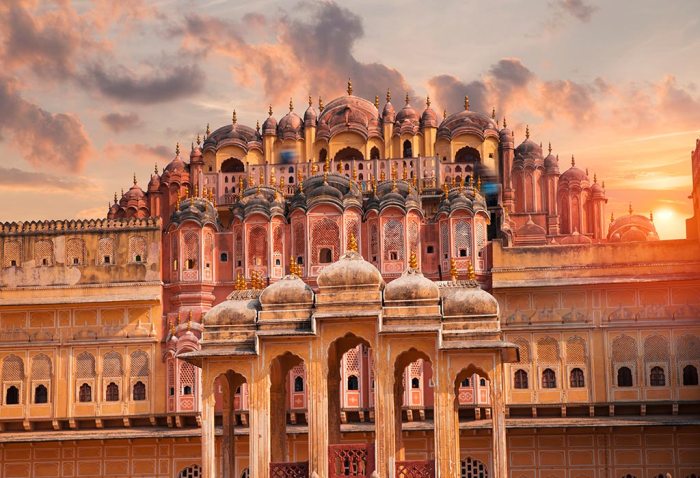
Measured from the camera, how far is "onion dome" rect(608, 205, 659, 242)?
4156 cm

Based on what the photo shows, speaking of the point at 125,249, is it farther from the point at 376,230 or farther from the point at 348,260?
the point at 348,260

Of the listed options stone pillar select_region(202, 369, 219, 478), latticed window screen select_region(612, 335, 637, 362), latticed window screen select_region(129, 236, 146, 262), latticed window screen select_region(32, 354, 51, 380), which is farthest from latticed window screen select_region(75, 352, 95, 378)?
latticed window screen select_region(612, 335, 637, 362)

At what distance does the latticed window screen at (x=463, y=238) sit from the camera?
37.7 meters

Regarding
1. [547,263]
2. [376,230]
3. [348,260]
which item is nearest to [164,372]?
[376,230]

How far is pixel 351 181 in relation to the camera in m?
39.1

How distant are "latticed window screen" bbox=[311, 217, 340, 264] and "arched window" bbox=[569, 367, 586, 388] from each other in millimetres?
7033

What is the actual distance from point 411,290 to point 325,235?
1306 cm

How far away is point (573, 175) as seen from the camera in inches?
1785

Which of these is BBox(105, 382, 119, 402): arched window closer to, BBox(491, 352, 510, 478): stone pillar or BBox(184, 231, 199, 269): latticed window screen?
BBox(184, 231, 199, 269): latticed window screen

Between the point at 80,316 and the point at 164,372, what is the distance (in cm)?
280

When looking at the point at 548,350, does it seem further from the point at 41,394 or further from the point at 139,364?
the point at 41,394

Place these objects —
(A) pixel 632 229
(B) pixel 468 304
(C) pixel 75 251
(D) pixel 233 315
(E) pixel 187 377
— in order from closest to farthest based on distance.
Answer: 1. (B) pixel 468 304
2. (D) pixel 233 315
3. (E) pixel 187 377
4. (C) pixel 75 251
5. (A) pixel 632 229

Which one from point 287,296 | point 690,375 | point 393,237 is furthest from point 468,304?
point 690,375

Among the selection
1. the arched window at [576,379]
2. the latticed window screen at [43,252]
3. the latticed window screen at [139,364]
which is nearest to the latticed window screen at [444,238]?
the arched window at [576,379]
